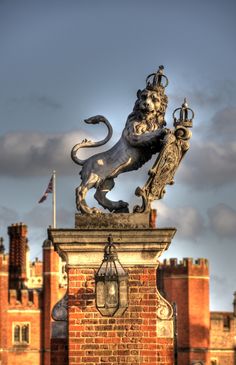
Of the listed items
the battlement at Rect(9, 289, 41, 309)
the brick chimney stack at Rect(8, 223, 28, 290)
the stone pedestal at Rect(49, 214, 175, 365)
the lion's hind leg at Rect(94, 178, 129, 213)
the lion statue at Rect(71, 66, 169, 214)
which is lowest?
the stone pedestal at Rect(49, 214, 175, 365)

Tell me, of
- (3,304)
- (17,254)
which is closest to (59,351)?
(3,304)

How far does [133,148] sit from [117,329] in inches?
82.2

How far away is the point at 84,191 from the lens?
1603cm

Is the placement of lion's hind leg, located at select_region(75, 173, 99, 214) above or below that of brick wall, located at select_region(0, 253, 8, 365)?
below

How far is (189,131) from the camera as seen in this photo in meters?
15.9

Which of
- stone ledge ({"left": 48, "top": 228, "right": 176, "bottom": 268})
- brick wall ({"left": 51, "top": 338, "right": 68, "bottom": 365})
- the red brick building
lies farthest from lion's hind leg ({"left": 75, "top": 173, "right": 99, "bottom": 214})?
the red brick building

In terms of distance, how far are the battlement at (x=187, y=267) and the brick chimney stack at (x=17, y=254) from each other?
956 centimetres

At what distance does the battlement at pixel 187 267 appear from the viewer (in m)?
84.8

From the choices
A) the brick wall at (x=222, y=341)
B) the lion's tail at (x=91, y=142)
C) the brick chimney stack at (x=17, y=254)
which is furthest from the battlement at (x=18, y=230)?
the lion's tail at (x=91, y=142)

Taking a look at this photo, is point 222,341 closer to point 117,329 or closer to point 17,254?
point 17,254

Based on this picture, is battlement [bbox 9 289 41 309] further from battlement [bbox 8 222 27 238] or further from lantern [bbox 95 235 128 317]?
lantern [bbox 95 235 128 317]

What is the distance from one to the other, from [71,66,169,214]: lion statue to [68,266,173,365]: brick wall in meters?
0.99

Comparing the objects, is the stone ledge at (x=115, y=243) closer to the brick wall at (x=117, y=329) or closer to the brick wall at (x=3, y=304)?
the brick wall at (x=117, y=329)

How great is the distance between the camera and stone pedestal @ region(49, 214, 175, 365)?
15242mm
